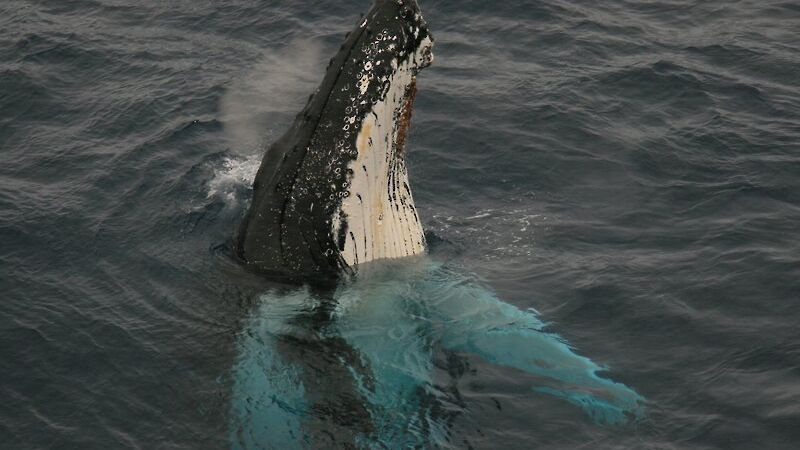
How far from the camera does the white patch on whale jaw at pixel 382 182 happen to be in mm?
12266

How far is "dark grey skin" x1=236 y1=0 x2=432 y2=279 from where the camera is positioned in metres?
12.2

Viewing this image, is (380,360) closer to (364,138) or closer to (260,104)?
(364,138)

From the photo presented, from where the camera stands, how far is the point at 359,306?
41.7 ft

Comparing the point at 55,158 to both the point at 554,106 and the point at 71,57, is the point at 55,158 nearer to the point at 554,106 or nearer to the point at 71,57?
the point at 71,57

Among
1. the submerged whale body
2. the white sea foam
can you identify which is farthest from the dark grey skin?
the white sea foam

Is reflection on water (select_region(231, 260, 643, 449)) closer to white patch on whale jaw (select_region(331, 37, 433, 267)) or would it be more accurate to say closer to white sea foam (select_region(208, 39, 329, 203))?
white patch on whale jaw (select_region(331, 37, 433, 267))

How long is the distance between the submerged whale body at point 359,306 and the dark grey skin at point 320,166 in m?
0.01

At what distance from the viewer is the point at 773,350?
520 inches

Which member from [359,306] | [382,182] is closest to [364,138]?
→ [382,182]

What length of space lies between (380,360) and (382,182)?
6.63ft

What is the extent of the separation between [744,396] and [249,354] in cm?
549

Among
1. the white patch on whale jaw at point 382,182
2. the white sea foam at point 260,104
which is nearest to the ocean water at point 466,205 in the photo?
the white sea foam at point 260,104

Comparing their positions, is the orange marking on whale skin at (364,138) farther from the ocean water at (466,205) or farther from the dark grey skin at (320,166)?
the ocean water at (466,205)

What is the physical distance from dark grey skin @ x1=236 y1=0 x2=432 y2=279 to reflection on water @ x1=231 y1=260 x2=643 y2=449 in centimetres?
45
